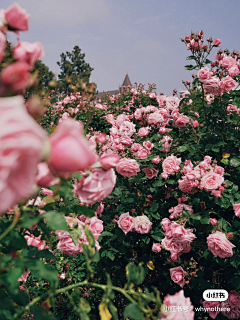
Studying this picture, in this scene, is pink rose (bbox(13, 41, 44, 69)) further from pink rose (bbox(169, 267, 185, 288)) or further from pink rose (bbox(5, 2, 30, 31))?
pink rose (bbox(169, 267, 185, 288))

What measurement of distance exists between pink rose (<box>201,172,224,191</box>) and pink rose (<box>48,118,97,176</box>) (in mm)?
1523

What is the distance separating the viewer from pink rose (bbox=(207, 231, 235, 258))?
1695 mm

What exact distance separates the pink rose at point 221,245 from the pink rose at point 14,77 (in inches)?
60.6

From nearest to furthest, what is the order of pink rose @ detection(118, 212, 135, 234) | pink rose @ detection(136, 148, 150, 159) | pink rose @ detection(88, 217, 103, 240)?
1. pink rose @ detection(88, 217, 103, 240)
2. pink rose @ detection(118, 212, 135, 234)
3. pink rose @ detection(136, 148, 150, 159)

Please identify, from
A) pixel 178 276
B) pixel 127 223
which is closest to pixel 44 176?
pixel 127 223

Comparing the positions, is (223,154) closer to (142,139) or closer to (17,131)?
(142,139)

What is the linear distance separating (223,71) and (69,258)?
7.64ft

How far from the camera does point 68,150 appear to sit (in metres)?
0.46

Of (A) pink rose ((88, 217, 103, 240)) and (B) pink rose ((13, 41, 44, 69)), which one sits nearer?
(B) pink rose ((13, 41, 44, 69))

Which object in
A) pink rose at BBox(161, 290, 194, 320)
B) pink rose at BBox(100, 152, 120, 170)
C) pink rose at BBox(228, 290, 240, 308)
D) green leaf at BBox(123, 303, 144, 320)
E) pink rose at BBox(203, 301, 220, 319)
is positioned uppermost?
pink rose at BBox(100, 152, 120, 170)

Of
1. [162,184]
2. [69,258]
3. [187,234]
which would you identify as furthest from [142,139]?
[69,258]

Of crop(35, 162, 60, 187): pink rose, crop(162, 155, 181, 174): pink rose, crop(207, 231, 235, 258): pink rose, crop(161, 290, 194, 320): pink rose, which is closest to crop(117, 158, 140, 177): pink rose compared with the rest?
crop(162, 155, 181, 174): pink rose

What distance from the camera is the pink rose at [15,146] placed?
0.42 meters

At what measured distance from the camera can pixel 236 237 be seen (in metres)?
1.85
